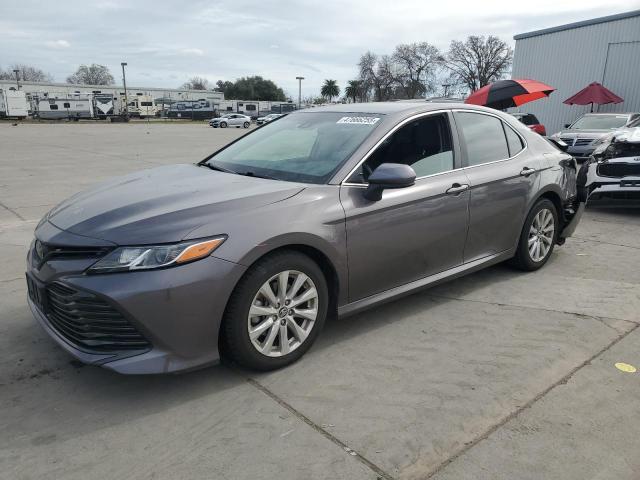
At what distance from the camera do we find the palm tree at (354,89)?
3546 inches

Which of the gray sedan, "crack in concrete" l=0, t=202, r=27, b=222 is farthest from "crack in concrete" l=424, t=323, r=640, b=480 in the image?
"crack in concrete" l=0, t=202, r=27, b=222

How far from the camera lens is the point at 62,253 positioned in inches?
110

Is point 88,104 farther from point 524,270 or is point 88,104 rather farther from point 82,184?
point 524,270

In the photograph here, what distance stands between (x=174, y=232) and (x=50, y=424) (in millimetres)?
1135

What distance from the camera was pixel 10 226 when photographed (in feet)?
21.9

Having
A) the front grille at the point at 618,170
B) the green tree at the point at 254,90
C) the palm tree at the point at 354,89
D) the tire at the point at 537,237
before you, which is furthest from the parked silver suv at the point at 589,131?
the green tree at the point at 254,90

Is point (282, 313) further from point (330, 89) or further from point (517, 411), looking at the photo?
point (330, 89)

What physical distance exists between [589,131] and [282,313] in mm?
14253

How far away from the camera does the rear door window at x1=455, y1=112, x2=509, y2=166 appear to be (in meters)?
4.16

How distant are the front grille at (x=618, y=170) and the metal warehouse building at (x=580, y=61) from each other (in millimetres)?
16977

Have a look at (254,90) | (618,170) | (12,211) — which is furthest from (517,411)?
(254,90)

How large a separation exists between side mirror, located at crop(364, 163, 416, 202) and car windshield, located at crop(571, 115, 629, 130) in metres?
13.9

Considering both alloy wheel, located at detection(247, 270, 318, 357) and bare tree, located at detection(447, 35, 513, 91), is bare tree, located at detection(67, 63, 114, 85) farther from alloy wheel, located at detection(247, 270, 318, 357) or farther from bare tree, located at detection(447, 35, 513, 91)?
alloy wheel, located at detection(247, 270, 318, 357)

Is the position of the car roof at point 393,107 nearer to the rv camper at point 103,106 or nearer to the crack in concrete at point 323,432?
the crack in concrete at point 323,432
